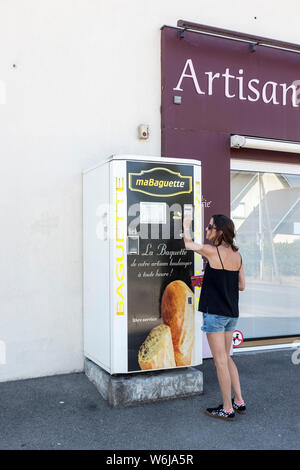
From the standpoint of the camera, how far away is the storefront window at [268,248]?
603 centimetres

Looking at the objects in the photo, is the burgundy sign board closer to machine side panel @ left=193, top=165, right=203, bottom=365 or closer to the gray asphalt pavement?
machine side panel @ left=193, top=165, right=203, bottom=365

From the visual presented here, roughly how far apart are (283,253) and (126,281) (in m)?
3.09

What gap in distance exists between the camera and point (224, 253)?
3.75 metres

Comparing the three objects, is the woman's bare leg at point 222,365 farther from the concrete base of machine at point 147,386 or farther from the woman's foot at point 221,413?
the concrete base of machine at point 147,386

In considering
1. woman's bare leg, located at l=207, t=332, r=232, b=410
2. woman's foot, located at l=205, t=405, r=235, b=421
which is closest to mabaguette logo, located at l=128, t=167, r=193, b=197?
woman's bare leg, located at l=207, t=332, r=232, b=410

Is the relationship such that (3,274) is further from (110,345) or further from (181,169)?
(181,169)

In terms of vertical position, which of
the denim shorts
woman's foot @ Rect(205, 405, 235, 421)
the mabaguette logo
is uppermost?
the mabaguette logo

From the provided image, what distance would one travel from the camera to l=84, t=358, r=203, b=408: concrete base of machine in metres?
4.00

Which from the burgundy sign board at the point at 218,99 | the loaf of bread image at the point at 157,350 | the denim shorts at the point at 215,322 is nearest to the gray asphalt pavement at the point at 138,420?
the loaf of bread image at the point at 157,350

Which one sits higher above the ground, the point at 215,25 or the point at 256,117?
the point at 215,25

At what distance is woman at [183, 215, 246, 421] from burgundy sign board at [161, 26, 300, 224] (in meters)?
1.72

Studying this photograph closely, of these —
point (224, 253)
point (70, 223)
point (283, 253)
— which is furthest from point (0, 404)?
point (283, 253)

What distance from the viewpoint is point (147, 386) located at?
4.09m

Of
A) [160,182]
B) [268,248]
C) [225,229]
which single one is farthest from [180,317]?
[268,248]
